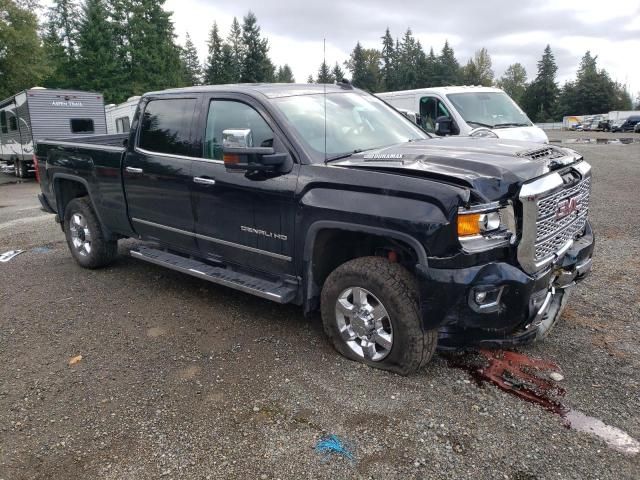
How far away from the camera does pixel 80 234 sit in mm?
6176

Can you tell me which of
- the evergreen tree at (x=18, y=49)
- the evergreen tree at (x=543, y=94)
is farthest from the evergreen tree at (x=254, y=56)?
the evergreen tree at (x=543, y=94)

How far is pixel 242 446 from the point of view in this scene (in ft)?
9.52

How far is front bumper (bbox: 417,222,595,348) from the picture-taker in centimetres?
306

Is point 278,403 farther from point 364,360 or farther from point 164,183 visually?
point 164,183

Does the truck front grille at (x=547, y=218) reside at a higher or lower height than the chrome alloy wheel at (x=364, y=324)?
higher

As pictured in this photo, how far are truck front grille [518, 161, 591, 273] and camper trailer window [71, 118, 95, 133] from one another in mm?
17313

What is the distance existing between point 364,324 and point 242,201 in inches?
53.3

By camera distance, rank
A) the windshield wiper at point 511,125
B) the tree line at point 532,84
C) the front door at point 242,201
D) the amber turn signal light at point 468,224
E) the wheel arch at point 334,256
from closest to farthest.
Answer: the amber turn signal light at point 468,224 < the wheel arch at point 334,256 < the front door at point 242,201 < the windshield wiper at point 511,125 < the tree line at point 532,84

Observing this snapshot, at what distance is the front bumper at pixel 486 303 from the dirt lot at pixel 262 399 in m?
0.36

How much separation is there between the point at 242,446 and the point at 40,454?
3.68ft

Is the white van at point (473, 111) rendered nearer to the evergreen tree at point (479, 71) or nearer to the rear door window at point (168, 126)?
the rear door window at point (168, 126)

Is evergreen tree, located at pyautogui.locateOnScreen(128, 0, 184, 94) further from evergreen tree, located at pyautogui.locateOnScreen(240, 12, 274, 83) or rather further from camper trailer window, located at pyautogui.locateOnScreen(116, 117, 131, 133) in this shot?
camper trailer window, located at pyautogui.locateOnScreen(116, 117, 131, 133)

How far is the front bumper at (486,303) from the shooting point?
3.06 m

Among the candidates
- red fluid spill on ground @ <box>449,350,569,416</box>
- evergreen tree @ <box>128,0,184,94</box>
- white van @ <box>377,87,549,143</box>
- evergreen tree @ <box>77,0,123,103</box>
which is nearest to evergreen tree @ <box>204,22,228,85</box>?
evergreen tree @ <box>128,0,184,94</box>
